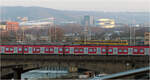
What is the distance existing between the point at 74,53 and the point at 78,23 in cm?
3492

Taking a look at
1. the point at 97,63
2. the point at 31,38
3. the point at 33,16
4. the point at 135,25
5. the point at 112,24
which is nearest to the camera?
the point at 97,63

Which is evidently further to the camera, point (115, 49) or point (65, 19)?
point (65, 19)

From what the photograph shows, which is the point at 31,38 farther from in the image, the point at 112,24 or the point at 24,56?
the point at 24,56

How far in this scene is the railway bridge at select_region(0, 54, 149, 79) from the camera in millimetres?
14914

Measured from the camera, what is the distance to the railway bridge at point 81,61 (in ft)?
48.9

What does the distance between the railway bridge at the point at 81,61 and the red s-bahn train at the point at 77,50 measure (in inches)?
22.0

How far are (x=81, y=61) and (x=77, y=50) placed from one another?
1.15 metres

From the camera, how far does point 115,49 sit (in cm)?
1619

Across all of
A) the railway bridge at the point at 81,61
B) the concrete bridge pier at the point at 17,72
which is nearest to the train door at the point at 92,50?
the railway bridge at the point at 81,61

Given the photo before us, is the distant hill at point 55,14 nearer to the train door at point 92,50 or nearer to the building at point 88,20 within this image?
the building at point 88,20

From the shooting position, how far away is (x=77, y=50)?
1641cm

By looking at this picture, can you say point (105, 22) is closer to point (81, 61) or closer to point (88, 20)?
point (88, 20)

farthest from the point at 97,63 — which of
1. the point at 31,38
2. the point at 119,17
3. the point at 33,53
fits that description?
the point at 119,17

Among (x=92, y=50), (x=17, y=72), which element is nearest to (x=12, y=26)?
(x=17, y=72)
